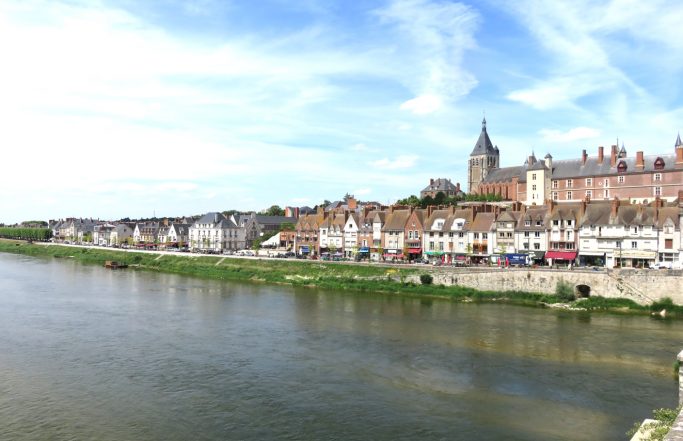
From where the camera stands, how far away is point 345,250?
212ft

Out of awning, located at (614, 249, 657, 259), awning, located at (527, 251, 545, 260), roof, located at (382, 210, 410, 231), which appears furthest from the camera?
roof, located at (382, 210, 410, 231)

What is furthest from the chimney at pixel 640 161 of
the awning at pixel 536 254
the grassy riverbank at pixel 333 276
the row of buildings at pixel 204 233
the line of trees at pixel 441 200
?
the row of buildings at pixel 204 233

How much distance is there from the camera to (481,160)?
339ft

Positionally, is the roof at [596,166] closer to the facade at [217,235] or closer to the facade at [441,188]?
the facade at [441,188]

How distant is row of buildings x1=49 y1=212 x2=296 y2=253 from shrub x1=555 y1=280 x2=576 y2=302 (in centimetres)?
4477

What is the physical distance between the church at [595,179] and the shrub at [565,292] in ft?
74.6

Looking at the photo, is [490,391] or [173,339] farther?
[173,339]

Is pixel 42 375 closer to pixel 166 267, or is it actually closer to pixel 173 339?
pixel 173 339

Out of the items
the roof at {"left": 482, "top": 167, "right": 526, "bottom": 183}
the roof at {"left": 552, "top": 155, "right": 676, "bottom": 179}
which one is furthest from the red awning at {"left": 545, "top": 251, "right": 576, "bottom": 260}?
the roof at {"left": 482, "top": 167, "right": 526, "bottom": 183}

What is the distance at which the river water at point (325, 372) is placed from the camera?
16859 mm

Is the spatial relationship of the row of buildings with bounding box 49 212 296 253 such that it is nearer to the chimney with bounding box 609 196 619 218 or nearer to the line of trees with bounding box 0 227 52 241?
the line of trees with bounding box 0 227 52 241

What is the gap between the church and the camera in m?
61.9

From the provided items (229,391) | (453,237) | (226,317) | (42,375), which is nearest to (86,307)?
(226,317)

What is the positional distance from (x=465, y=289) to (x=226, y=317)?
19311 millimetres
